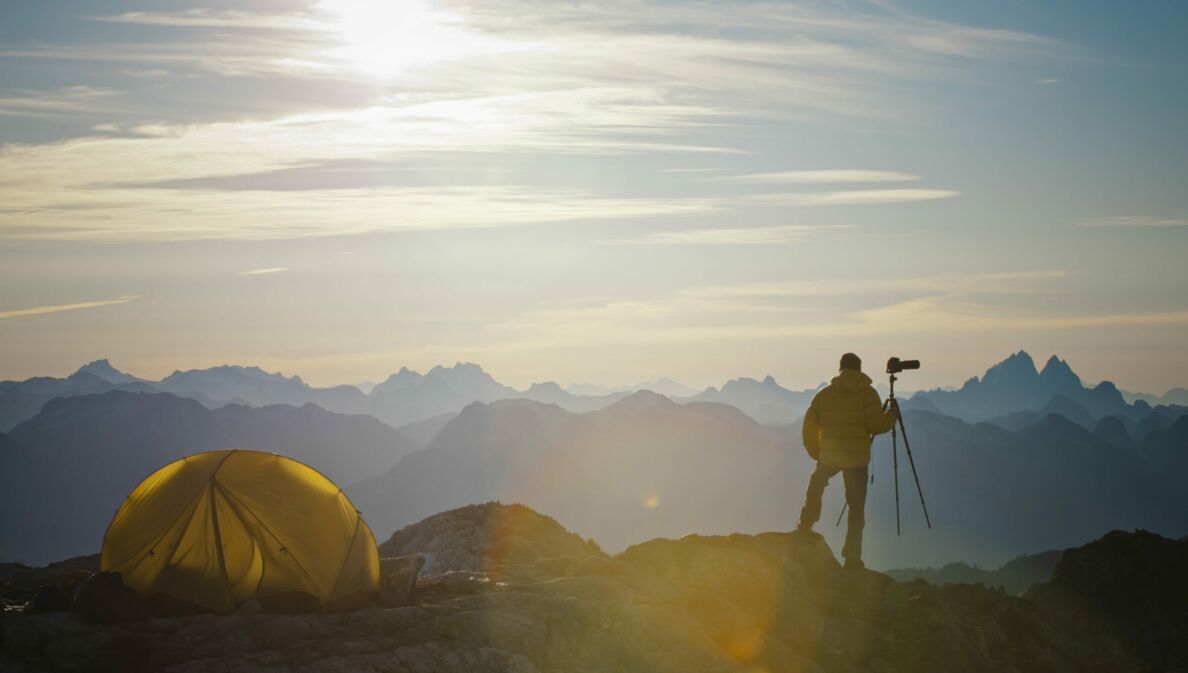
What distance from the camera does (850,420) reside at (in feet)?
67.6

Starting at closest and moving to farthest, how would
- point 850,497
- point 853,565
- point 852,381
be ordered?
point 852,381 → point 850,497 → point 853,565

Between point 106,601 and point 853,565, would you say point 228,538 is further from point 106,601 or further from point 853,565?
point 853,565

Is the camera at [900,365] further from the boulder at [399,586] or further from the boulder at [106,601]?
the boulder at [106,601]

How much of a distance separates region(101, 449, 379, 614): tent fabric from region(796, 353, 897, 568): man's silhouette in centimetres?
1072

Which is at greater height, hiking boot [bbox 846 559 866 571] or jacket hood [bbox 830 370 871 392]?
jacket hood [bbox 830 370 871 392]

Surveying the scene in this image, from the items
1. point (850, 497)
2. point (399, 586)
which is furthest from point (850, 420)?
point (399, 586)

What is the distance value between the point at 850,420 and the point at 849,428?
187 mm

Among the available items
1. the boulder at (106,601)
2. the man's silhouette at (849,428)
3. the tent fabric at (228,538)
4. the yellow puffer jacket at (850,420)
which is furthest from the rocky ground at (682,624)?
the yellow puffer jacket at (850,420)

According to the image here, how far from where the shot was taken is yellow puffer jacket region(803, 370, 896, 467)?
2048cm

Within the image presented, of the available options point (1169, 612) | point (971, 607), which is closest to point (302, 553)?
point (971, 607)

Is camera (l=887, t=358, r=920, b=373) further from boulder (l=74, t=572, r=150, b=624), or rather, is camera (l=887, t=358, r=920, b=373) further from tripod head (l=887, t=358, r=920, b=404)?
boulder (l=74, t=572, r=150, b=624)

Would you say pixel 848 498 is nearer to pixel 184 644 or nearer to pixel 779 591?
pixel 779 591

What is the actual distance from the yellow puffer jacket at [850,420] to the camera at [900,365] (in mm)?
847

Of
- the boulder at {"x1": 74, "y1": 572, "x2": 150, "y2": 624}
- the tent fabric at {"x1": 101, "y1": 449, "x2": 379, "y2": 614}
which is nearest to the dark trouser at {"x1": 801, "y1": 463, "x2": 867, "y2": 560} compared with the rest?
the tent fabric at {"x1": 101, "y1": 449, "x2": 379, "y2": 614}
